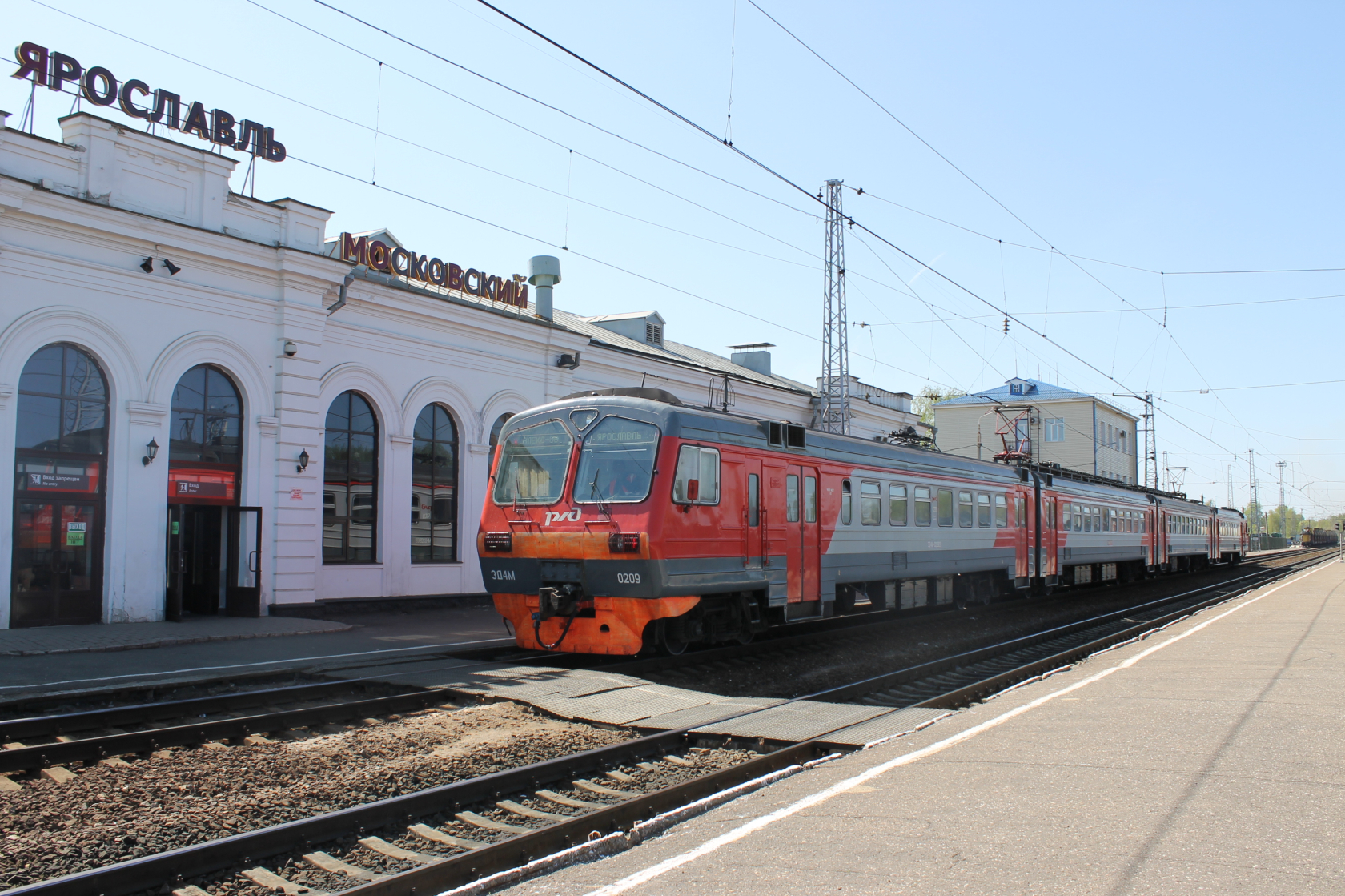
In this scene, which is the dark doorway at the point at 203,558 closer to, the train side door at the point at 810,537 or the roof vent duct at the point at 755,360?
the train side door at the point at 810,537

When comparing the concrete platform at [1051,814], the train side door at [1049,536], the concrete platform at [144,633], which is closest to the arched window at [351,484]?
the concrete platform at [144,633]

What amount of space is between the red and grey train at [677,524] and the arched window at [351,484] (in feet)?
24.7

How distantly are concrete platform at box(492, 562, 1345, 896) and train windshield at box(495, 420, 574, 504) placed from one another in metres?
5.82

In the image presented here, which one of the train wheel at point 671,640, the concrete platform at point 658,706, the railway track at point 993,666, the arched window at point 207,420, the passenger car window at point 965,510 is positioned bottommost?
the railway track at point 993,666

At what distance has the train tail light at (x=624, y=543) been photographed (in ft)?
37.4

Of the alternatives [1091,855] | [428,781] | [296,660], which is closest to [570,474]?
[296,660]

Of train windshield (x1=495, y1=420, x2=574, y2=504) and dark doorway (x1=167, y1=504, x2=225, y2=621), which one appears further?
dark doorway (x1=167, y1=504, x2=225, y2=621)

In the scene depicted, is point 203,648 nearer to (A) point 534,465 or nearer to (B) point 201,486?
(B) point 201,486

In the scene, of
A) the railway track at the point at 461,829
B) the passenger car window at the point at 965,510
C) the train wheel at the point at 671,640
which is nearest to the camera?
the railway track at the point at 461,829

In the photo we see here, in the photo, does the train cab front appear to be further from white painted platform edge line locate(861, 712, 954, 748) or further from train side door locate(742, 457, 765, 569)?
white painted platform edge line locate(861, 712, 954, 748)

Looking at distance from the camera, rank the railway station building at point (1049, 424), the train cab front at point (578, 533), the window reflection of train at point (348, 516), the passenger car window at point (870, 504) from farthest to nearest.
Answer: the railway station building at point (1049, 424), the window reflection of train at point (348, 516), the passenger car window at point (870, 504), the train cab front at point (578, 533)

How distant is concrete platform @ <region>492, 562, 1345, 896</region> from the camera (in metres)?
4.59

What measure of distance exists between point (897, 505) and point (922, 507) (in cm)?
119

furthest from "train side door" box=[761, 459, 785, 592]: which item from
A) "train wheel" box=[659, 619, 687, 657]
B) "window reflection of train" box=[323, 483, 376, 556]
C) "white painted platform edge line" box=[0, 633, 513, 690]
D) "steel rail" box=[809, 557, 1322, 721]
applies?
"window reflection of train" box=[323, 483, 376, 556]
